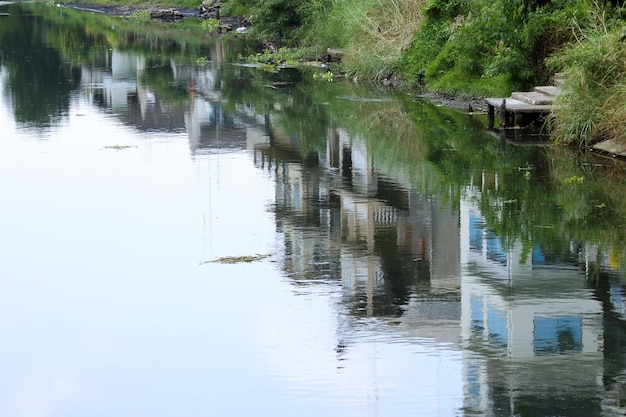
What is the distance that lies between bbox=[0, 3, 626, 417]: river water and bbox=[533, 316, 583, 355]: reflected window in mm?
27

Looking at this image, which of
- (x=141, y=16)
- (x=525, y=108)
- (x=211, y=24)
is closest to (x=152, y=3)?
(x=141, y=16)

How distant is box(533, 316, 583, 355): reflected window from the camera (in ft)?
33.1

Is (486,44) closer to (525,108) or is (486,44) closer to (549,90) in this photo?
(549,90)

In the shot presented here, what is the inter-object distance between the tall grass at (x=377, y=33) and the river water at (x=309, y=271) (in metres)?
7.95

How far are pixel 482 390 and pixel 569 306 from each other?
260cm

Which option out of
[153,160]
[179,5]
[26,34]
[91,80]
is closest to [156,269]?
[153,160]

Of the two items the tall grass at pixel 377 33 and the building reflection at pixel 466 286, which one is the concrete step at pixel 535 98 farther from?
the tall grass at pixel 377 33

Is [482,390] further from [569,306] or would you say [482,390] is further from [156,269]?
[156,269]

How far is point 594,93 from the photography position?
2056 centimetres

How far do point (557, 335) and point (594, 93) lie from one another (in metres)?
10.9

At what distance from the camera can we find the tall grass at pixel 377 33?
33.8 metres

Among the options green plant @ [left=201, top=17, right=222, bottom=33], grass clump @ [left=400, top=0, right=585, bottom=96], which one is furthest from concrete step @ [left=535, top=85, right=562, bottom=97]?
green plant @ [left=201, top=17, right=222, bottom=33]

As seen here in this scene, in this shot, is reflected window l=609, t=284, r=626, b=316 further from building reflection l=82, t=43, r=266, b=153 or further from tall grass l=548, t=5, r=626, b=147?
building reflection l=82, t=43, r=266, b=153

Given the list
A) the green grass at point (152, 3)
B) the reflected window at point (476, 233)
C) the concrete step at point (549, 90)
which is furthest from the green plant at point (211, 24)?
the reflected window at point (476, 233)
